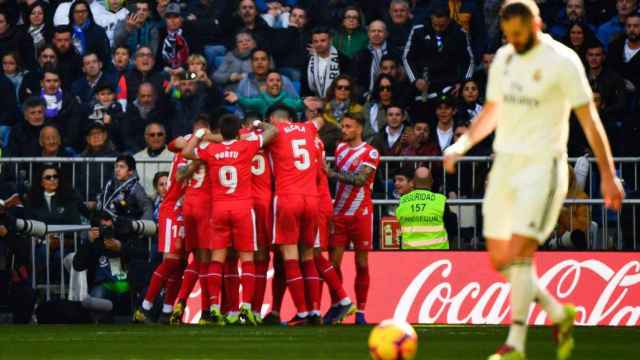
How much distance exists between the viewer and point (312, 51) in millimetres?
22875

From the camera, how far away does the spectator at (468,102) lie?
2173 centimetres

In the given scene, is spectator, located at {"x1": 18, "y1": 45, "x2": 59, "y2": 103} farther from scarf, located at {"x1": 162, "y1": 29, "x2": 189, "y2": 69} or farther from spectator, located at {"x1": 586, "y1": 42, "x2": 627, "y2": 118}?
spectator, located at {"x1": 586, "y1": 42, "x2": 627, "y2": 118}

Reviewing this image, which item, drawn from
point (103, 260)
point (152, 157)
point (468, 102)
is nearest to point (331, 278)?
point (103, 260)

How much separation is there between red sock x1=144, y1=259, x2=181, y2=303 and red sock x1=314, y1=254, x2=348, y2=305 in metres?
1.67

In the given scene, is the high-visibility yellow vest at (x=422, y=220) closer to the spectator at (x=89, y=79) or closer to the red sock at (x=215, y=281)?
the red sock at (x=215, y=281)

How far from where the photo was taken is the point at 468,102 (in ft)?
71.6

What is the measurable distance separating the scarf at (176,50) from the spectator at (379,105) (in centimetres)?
310

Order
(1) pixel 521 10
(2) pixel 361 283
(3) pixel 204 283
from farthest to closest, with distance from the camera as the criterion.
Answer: (2) pixel 361 283 → (3) pixel 204 283 → (1) pixel 521 10

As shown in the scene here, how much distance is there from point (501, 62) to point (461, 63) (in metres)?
12.4

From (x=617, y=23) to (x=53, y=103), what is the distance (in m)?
8.15

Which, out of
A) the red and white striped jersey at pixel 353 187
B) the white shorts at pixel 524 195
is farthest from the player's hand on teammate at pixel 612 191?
the red and white striped jersey at pixel 353 187

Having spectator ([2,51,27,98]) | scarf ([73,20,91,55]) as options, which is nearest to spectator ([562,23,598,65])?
scarf ([73,20,91,55])

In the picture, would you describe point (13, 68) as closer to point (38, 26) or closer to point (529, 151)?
point (38, 26)

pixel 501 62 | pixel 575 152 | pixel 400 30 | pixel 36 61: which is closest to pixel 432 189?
pixel 575 152
